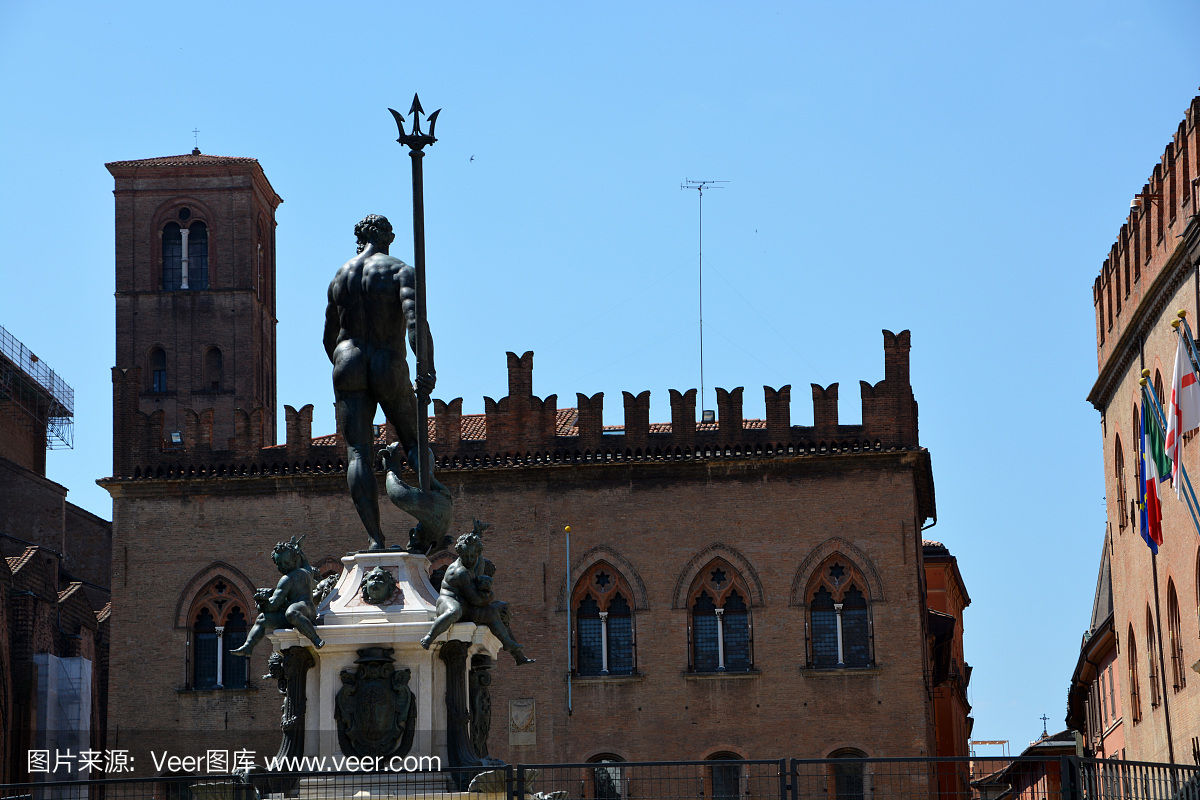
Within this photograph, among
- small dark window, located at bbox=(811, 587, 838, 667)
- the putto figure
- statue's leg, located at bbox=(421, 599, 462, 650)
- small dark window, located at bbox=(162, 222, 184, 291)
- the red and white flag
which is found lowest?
statue's leg, located at bbox=(421, 599, 462, 650)

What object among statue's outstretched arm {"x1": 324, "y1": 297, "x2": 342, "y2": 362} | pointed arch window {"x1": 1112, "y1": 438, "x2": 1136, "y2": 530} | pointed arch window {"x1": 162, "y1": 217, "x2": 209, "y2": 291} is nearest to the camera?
statue's outstretched arm {"x1": 324, "y1": 297, "x2": 342, "y2": 362}

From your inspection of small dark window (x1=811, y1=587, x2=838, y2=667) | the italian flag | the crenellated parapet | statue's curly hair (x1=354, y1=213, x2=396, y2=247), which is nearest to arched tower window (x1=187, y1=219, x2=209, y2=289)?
the crenellated parapet

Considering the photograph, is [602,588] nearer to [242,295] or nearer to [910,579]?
[910,579]

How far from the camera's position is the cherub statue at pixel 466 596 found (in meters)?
10.7

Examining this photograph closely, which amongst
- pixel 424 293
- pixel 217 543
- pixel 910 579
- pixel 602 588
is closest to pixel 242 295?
pixel 217 543

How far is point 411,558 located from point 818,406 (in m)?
22.2

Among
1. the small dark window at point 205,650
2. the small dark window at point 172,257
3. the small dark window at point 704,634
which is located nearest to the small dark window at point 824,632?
the small dark window at point 704,634

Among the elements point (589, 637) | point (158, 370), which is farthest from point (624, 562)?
point (158, 370)

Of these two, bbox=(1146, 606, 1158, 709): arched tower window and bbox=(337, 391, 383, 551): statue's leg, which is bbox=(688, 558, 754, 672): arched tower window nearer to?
bbox=(1146, 606, 1158, 709): arched tower window

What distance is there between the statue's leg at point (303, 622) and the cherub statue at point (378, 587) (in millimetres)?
410

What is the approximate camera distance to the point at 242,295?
166 feet

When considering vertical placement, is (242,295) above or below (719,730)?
above

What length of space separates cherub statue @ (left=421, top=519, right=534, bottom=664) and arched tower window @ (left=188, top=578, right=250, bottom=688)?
2304cm

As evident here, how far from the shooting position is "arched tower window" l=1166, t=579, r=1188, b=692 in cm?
2674
